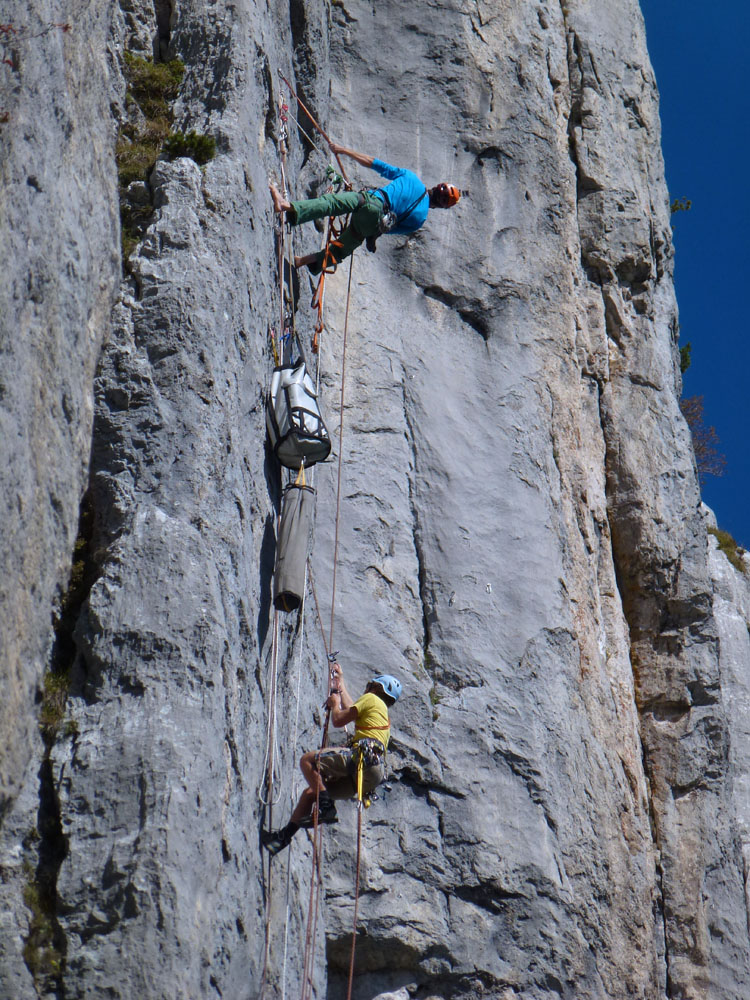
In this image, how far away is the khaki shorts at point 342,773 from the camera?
912 cm

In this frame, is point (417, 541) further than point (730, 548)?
No

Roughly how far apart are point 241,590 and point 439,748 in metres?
3.30

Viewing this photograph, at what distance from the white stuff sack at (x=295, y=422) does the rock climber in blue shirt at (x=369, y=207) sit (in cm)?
169

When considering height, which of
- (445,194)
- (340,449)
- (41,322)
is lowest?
(41,322)

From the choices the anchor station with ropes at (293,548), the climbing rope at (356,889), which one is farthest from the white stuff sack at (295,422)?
the climbing rope at (356,889)

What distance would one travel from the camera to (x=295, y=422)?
31.5ft

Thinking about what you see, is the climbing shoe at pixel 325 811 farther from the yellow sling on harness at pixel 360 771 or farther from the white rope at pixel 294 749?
the white rope at pixel 294 749

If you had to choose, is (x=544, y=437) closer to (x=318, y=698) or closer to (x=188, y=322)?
(x=318, y=698)

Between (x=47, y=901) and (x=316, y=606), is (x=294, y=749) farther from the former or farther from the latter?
(x=47, y=901)

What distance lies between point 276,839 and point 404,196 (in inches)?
233

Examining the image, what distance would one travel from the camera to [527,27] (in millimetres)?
15211

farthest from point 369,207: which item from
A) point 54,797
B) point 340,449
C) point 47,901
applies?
point 47,901

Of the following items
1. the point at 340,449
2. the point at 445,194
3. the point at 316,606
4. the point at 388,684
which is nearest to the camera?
the point at 388,684

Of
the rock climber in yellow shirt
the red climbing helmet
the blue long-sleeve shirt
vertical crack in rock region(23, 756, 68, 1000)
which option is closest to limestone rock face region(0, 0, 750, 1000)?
vertical crack in rock region(23, 756, 68, 1000)
